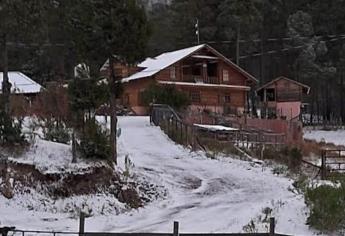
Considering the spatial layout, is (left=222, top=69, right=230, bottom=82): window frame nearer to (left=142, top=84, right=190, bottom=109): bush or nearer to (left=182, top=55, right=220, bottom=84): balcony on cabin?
(left=182, top=55, right=220, bottom=84): balcony on cabin

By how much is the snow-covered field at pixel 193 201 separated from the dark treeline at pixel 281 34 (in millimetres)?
41577

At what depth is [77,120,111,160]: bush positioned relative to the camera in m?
22.2

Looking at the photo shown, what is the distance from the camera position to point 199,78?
196ft

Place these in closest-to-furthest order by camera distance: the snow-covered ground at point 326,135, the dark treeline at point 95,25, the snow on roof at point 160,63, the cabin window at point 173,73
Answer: the dark treeline at point 95,25, the snow on roof at point 160,63, the cabin window at point 173,73, the snow-covered ground at point 326,135

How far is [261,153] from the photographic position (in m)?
31.3

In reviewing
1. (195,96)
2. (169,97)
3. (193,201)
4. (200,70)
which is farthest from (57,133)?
(200,70)

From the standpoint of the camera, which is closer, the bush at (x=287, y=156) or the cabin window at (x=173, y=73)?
the bush at (x=287, y=156)

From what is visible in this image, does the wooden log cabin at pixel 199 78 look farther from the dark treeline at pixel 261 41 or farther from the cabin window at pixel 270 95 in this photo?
the dark treeline at pixel 261 41

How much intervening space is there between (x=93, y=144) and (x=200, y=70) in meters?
38.2

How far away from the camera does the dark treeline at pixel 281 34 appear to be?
234 ft

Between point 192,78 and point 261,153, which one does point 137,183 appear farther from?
point 192,78

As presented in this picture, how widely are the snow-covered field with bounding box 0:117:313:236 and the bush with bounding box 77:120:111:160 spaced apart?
1.34 m

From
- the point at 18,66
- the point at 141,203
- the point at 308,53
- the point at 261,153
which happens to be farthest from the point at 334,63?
the point at 141,203

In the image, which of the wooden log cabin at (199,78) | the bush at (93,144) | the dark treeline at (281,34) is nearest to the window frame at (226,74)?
the wooden log cabin at (199,78)
